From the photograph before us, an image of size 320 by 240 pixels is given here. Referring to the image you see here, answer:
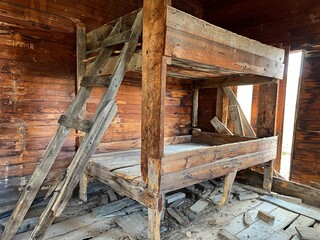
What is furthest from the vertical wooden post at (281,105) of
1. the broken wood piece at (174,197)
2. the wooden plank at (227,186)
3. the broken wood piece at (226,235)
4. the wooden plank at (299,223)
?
the broken wood piece at (226,235)

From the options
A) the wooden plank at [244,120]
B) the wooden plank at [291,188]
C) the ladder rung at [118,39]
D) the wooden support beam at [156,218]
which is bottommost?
the wooden plank at [291,188]

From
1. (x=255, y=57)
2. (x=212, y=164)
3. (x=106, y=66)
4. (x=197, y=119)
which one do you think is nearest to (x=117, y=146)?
(x=106, y=66)

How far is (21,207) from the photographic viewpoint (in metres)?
1.76

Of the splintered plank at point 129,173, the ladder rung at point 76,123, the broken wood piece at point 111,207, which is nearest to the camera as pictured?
the ladder rung at point 76,123

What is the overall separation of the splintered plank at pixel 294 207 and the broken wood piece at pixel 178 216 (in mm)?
1126

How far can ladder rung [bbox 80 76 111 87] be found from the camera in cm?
175

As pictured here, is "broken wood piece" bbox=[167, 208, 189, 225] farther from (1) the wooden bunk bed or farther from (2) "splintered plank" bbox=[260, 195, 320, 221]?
(2) "splintered plank" bbox=[260, 195, 320, 221]

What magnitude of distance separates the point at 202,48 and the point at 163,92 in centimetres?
49

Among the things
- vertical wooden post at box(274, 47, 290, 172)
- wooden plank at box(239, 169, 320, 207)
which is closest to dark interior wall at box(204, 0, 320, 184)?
vertical wooden post at box(274, 47, 290, 172)

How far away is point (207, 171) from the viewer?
1936 mm

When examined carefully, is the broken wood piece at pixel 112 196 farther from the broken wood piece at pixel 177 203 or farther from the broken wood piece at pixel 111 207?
the broken wood piece at pixel 177 203

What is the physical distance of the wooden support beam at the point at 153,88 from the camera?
146cm

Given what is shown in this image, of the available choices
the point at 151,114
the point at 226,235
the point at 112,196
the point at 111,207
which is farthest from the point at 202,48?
the point at 112,196

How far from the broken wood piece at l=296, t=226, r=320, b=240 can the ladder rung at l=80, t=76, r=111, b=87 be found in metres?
2.14
